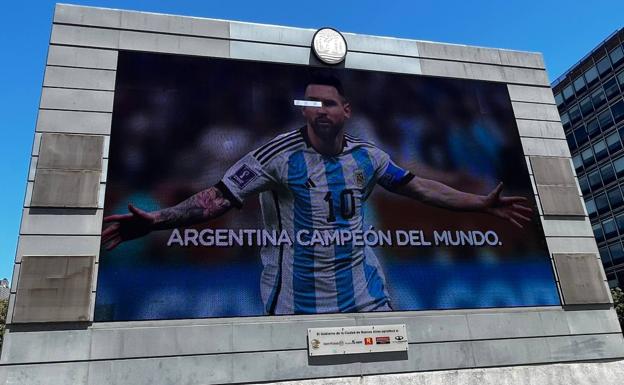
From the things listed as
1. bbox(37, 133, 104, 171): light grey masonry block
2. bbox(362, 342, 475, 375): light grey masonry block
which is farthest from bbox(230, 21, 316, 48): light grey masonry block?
bbox(362, 342, 475, 375): light grey masonry block

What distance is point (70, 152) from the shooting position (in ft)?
48.5

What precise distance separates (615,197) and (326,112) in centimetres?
5003

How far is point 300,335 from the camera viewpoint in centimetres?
1416

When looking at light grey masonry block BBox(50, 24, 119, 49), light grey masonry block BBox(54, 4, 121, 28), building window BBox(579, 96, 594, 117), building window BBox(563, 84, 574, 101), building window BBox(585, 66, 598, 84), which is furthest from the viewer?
building window BBox(563, 84, 574, 101)

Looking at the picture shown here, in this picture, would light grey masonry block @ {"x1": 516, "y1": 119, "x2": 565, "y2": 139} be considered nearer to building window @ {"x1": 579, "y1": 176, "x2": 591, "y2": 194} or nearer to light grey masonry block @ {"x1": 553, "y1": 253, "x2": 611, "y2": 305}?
light grey masonry block @ {"x1": 553, "y1": 253, "x2": 611, "y2": 305}

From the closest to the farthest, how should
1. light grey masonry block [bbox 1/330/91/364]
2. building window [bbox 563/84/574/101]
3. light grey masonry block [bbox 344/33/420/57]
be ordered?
light grey masonry block [bbox 1/330/91/364] → light grey masonry block [bbox 344/33/420/57] → building window [bbox 563/84/574/101]

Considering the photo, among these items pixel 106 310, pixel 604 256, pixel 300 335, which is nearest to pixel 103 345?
pixel 106 310

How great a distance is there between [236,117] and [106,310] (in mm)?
7282

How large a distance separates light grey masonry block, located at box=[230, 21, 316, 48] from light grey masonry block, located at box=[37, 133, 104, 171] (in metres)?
6.29

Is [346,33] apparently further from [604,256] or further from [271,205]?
[604,256]

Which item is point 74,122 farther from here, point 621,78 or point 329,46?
point 621,78

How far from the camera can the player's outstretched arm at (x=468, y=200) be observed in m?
17.1

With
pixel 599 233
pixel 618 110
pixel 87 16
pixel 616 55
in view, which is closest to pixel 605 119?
pixel 618 110

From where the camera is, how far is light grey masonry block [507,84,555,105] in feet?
64.7
